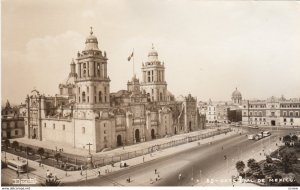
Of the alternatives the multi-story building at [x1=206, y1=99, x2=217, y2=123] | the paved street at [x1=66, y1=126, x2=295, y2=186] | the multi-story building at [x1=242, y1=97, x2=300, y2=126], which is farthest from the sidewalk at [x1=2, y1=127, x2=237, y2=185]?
the multi-story building at [x1=206, y1=99, x2=217, y2=123]

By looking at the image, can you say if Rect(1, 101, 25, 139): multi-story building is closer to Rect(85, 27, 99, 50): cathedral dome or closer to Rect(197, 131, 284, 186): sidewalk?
Rect(85, 27, 99, 50): cathedral dome

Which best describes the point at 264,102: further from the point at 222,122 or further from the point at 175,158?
the point at 175,158

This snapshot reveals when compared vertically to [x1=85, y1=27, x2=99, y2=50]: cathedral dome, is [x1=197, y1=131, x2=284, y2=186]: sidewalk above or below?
below

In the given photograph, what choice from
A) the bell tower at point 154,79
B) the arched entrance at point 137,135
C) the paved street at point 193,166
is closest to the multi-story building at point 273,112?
the paved street at point 193,166

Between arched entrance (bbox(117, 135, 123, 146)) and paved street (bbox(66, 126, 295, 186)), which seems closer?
paved street (bbox(66, 126, 295, 186))

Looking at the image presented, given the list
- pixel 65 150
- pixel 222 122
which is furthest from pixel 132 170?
pixel 222 122

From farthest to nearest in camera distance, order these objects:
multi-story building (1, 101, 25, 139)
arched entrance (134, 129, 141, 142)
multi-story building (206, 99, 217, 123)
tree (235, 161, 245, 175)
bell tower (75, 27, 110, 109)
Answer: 1. multi-story building (206, 99, 217, 123)
2. multi-story building (1, 101, 25, 139)
3. arched entrance (134, 129, 141, 142)
4. bell tower (75, 27, 110, 109)
5. tree (235, 161, 245, 175)

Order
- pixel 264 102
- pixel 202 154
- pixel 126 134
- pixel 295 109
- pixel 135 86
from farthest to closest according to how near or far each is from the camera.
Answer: pixel 264 102 → pixel 295 109 → pixel 135 86 → pixel 126 134 → pixel 202 154
